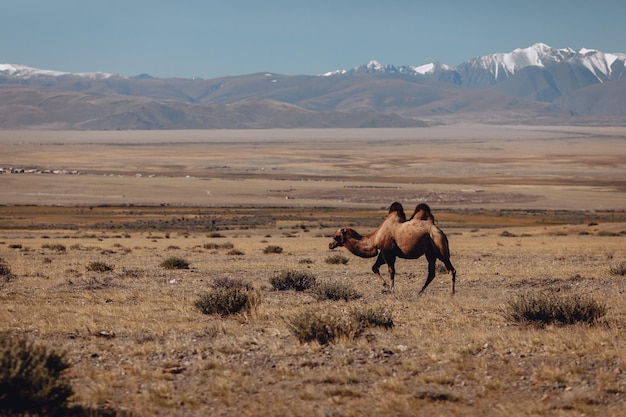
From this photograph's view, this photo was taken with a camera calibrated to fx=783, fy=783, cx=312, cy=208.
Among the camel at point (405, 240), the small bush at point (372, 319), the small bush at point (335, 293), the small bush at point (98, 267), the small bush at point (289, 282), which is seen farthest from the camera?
the small bush at point (98, 267)

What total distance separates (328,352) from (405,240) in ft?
18.1

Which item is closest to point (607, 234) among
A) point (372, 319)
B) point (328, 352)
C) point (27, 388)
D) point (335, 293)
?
point (335, 293)

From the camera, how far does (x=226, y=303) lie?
13016 mm

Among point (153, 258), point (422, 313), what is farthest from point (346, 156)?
point (422, 313)

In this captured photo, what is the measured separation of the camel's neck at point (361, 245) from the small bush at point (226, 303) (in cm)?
350

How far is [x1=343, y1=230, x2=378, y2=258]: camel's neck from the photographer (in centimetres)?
1594

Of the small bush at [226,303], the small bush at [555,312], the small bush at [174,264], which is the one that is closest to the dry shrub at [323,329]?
the small bush at [226,303]

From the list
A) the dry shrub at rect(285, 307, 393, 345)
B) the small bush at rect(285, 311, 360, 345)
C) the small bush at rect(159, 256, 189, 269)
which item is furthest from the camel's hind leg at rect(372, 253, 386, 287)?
the small bush at rect(159, 256, 189, 269)

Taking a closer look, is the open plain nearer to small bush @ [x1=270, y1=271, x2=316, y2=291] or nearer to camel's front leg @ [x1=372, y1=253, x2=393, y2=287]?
small bush @ [x1=270, y1=271, x2=316, y2=291]

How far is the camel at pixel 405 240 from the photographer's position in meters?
15.0

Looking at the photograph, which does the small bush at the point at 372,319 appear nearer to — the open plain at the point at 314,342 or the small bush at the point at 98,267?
the open plain at the point at 314,342

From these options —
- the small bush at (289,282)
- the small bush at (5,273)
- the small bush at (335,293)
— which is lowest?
the small bush at (5,273)

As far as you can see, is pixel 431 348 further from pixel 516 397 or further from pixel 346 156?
pixel 346 156

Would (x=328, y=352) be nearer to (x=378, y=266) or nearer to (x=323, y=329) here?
(x=323, y=329)
